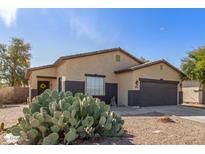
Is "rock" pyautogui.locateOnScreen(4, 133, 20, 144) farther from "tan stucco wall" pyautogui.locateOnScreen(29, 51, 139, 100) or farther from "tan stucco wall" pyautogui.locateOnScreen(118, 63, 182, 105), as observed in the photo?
"tan stucco wall" pyautogui.locateOnScreen(118, 63, 182, 105)

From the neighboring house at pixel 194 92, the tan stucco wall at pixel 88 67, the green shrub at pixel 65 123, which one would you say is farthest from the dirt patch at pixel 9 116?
the neighboring house at pixel 194 92

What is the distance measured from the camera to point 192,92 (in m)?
26.9

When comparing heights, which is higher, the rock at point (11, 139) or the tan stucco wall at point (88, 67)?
the tan stucco wall at point (88, 67)

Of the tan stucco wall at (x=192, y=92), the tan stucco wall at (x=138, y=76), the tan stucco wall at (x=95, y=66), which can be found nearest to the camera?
the tan stucco wall at (x=95, y=66)

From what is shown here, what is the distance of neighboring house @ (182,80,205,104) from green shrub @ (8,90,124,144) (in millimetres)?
19486

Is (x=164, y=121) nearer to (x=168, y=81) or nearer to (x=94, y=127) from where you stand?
(x=94, y=127)

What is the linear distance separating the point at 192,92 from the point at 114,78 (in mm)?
10325

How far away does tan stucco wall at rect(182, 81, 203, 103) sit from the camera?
25.6m

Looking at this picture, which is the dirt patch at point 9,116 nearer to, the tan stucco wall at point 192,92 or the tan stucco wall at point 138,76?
the tan stucco wall at point 138,76

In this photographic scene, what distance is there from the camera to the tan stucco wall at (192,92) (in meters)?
25.6

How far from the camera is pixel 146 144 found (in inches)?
265

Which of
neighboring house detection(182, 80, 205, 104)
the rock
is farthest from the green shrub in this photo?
neighboring house detection(182, 80, 205, 104)

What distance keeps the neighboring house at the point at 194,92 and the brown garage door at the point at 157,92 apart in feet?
15.2

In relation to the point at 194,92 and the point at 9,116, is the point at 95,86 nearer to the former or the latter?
the point at 9,116
